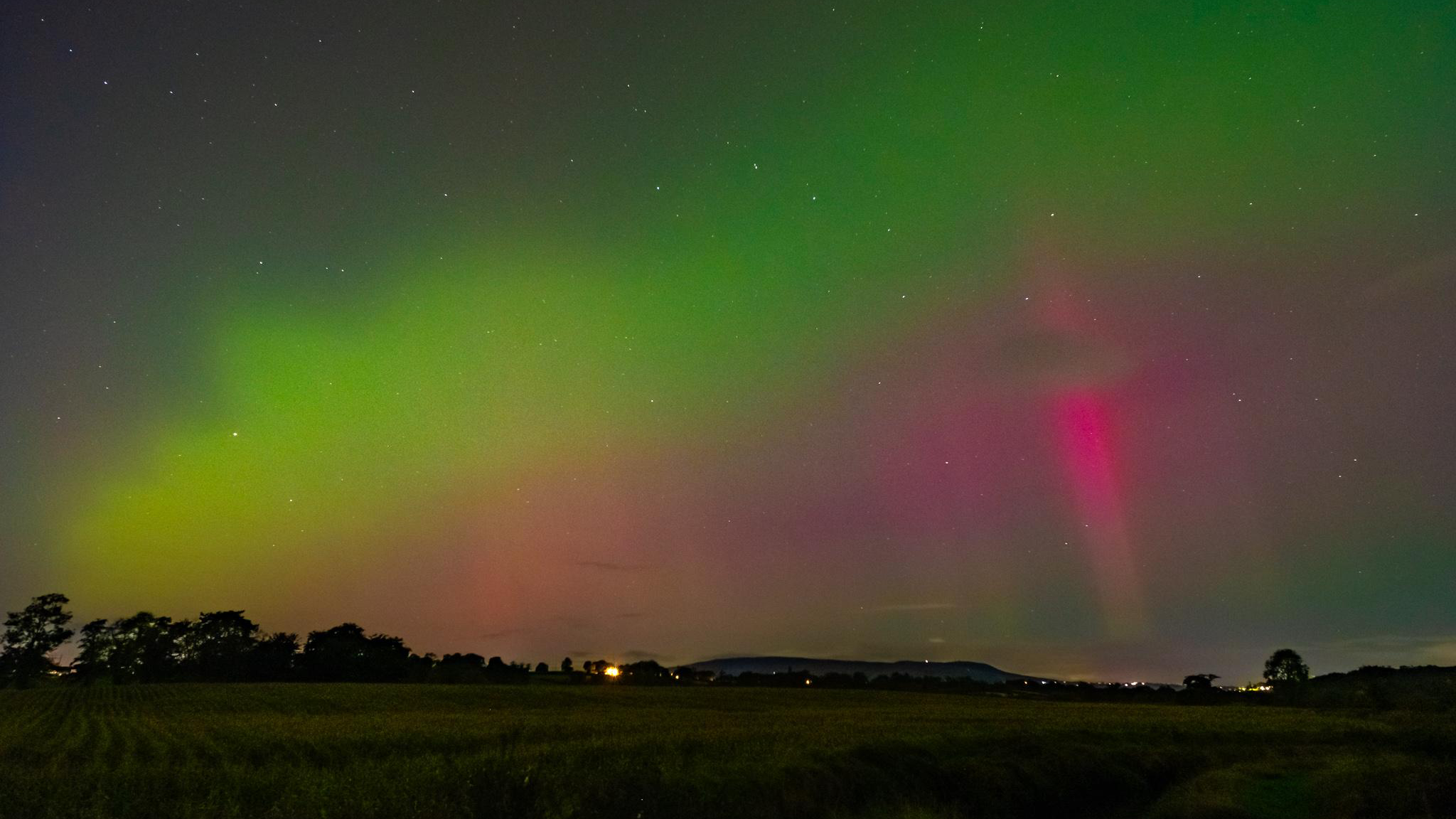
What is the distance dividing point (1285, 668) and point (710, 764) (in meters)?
170

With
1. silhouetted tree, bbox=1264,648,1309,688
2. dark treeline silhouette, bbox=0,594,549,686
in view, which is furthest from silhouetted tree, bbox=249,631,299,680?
silhouetted tree, bbox=1264,648,1309,688

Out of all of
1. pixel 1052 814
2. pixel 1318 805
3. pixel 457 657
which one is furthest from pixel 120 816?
pixel 457 657

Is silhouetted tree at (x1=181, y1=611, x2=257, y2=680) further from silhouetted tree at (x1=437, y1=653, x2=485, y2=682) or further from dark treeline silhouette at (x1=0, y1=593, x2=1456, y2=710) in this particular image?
silhouetted tree at (x1=437, y1=653, x2=485, y2=682)

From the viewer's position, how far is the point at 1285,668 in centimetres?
15462

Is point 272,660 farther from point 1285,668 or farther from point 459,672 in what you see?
point 1285,668

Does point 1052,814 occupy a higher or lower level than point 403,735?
lower

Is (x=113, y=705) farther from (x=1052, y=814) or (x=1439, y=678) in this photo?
(x=1439, y=678)

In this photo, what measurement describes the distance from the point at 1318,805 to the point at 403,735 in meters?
29.1

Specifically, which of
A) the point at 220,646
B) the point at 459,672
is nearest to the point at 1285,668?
the point at 459,672

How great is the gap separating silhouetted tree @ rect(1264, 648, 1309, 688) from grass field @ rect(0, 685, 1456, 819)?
118 metres

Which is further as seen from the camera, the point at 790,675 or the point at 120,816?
the point at 790,675

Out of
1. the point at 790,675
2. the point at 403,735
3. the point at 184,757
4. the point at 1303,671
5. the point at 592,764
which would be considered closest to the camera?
the point at 592,764

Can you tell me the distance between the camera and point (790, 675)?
13775cm

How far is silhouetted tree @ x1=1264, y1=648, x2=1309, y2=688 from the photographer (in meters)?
151
